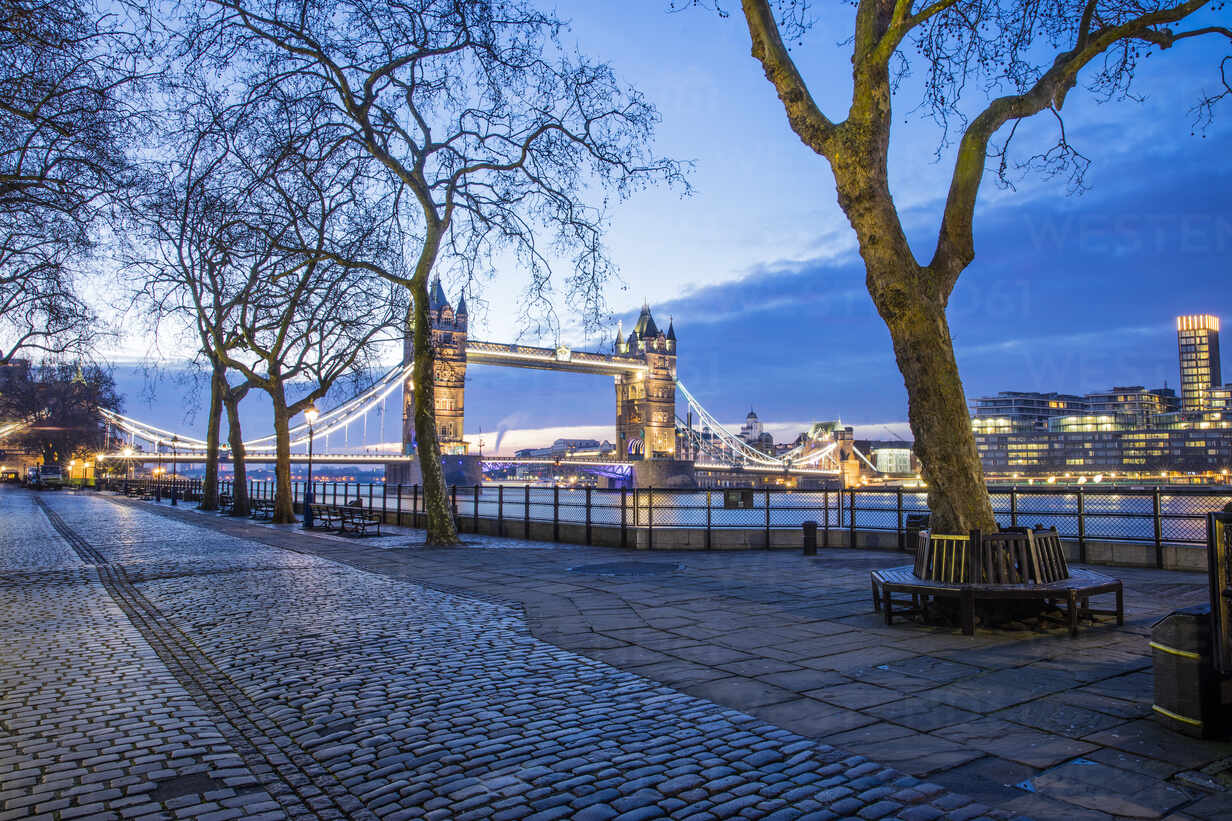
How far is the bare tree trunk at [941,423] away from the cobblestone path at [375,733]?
3.14 m

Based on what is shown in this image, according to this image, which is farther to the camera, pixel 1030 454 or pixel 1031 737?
pixel 1030 454

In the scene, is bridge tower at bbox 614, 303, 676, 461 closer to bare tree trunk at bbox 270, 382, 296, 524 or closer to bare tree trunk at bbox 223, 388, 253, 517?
bare tree trunk at bbox 223, 388, 253, 517

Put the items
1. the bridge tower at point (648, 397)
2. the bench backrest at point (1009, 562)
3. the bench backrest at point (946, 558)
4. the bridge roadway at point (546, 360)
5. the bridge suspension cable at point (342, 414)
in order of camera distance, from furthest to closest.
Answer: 1. the bridge tower at point (648, 397)
2. the bridge roadway at point (546, 360)
3. the bridge suspension cable at point (342, 414)
4. the bench backrest at point (946, 558)
5. the bench backrest at point (1009, 562)

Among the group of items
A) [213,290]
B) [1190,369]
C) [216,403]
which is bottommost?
[216,403]

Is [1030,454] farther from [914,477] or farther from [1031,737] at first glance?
[1031,737]

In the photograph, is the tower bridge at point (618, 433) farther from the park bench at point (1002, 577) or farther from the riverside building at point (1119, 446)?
the park bench at point (1002, 577)

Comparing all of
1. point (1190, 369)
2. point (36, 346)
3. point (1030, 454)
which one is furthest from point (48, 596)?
point (1190, 369)

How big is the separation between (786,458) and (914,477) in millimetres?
18995

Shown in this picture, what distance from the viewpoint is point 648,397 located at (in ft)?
337

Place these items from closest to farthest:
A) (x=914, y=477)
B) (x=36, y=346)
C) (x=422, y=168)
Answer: (x=422, y=168) < (x=36, y=346) < (x=914, y=477)

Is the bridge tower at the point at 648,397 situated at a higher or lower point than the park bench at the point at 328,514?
higher

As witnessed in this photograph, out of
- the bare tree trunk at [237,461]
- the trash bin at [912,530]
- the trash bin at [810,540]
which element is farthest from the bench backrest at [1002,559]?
the bare tree trunk at [237,461]

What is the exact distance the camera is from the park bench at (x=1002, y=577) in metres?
5.74

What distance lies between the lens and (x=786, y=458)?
92.5 metres
